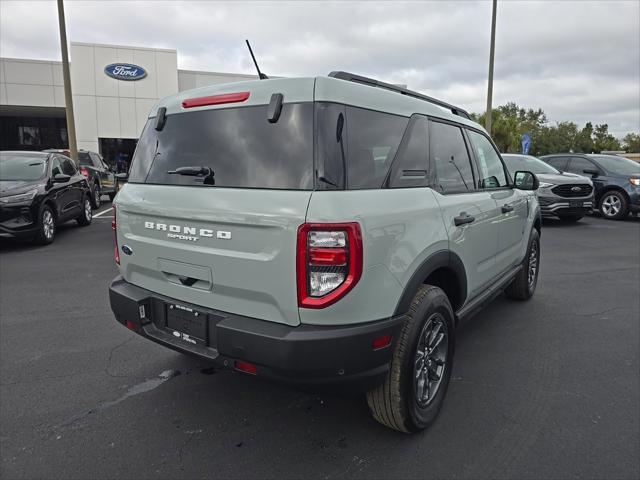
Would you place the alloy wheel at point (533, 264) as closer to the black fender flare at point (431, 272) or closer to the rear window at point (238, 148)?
the black fender flare at point (431, 272)

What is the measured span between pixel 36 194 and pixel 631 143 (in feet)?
288

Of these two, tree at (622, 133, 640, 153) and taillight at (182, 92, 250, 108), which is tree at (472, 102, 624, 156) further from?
taillight at (182, 92, 250, 108)

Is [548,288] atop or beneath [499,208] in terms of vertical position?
beneath

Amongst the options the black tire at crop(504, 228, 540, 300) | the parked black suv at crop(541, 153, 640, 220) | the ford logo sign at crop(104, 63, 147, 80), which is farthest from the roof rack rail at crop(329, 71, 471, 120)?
the ford logo sign at crop(104, 63, 147, 80)

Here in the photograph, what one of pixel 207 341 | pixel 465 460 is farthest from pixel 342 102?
pixel 465 460

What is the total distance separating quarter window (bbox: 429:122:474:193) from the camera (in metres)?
2.91

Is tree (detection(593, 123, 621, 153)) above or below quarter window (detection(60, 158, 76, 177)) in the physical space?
above

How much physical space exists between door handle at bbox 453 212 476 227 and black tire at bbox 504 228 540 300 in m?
2.03

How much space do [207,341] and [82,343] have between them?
2091 millimetres

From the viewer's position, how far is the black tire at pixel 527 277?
483cm

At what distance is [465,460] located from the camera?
2.40 m

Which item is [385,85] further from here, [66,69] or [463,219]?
[66,69]

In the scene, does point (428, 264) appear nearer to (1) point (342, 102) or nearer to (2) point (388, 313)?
(2) point (388, 313)

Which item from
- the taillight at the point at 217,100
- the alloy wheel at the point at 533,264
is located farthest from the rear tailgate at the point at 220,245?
the alloy wheel at the point at 533,264
